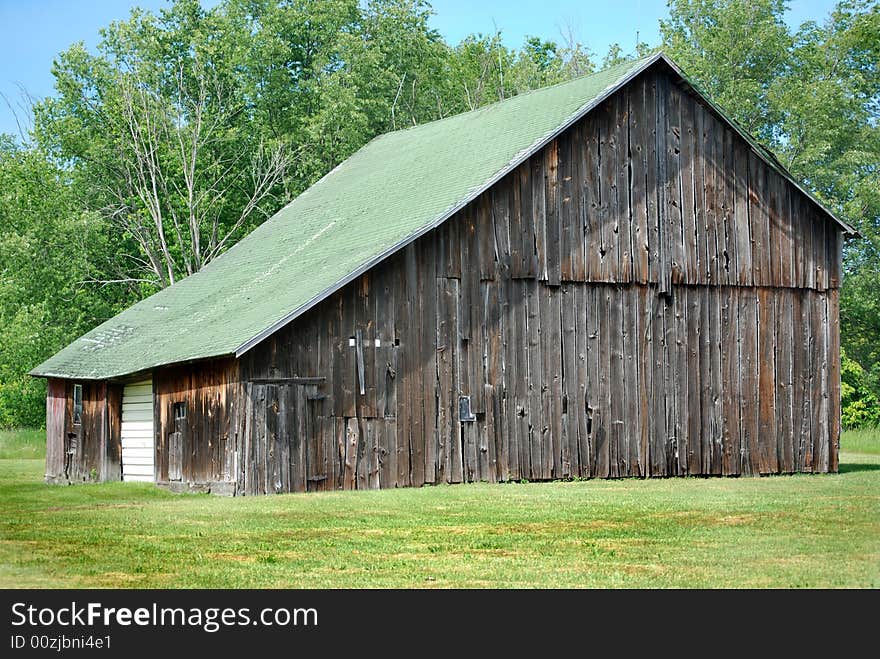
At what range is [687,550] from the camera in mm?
14609

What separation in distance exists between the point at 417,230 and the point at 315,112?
26866 millimetres

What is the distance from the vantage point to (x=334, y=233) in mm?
30078

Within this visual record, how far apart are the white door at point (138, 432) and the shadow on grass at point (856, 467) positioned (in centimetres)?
1496

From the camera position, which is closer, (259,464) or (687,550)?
(687,550)

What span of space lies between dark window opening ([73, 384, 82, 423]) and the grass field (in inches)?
276

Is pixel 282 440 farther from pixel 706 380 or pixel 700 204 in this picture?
pixel 700 204

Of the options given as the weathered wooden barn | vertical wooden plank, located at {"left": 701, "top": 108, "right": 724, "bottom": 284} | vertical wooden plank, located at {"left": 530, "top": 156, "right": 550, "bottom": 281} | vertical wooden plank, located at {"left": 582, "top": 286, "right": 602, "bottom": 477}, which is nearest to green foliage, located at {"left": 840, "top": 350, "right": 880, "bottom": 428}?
the weathered wooden barn

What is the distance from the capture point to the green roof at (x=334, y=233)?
25.3m

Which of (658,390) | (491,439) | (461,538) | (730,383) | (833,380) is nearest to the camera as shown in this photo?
(461,538)

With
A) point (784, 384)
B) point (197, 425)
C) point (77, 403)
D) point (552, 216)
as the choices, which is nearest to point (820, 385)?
point (784, 384)

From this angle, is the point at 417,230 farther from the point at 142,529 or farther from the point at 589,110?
the point at 142,529

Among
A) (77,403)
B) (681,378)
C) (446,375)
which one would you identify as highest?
(446,375)

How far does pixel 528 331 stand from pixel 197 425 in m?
6.64
